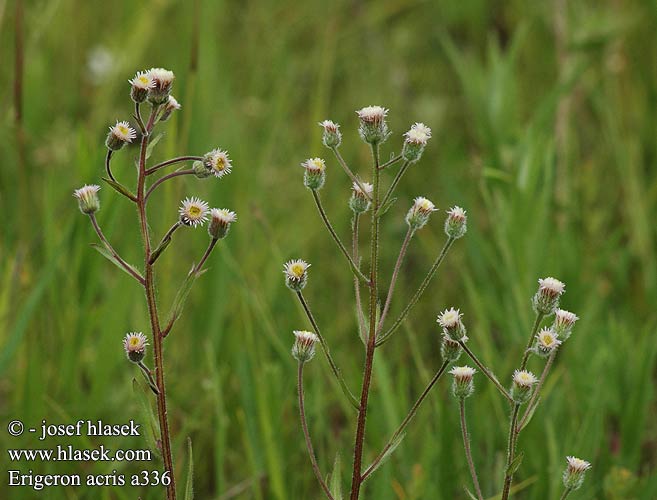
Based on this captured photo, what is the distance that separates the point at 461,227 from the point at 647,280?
1615 mm

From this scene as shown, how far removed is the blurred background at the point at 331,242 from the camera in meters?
1.97

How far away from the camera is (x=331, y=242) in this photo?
308 centimetres

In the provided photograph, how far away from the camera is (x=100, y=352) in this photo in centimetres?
215

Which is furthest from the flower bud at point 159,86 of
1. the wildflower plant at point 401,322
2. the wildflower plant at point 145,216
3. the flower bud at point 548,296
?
the flower bud at point 548,296

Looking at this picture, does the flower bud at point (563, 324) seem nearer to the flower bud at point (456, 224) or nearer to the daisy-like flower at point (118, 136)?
the flower bud at point (456, 224)

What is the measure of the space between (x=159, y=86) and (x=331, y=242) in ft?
6.15

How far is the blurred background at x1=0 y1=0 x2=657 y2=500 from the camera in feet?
6.47

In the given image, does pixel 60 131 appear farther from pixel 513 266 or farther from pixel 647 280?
pixel 647 280

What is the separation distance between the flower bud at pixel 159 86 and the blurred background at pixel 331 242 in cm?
76

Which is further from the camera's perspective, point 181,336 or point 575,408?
point 181,336

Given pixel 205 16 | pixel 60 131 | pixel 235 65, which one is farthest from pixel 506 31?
pixel 60 131

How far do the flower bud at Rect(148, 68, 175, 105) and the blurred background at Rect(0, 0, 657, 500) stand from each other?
0.76m

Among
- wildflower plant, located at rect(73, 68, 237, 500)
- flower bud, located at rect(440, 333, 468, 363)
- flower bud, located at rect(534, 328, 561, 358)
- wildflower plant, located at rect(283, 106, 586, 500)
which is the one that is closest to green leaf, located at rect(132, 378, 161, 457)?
wildflower plant, located at rect(73, 68, 237, 500)

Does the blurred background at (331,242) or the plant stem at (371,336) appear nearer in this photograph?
the plant stem at (371,336)
